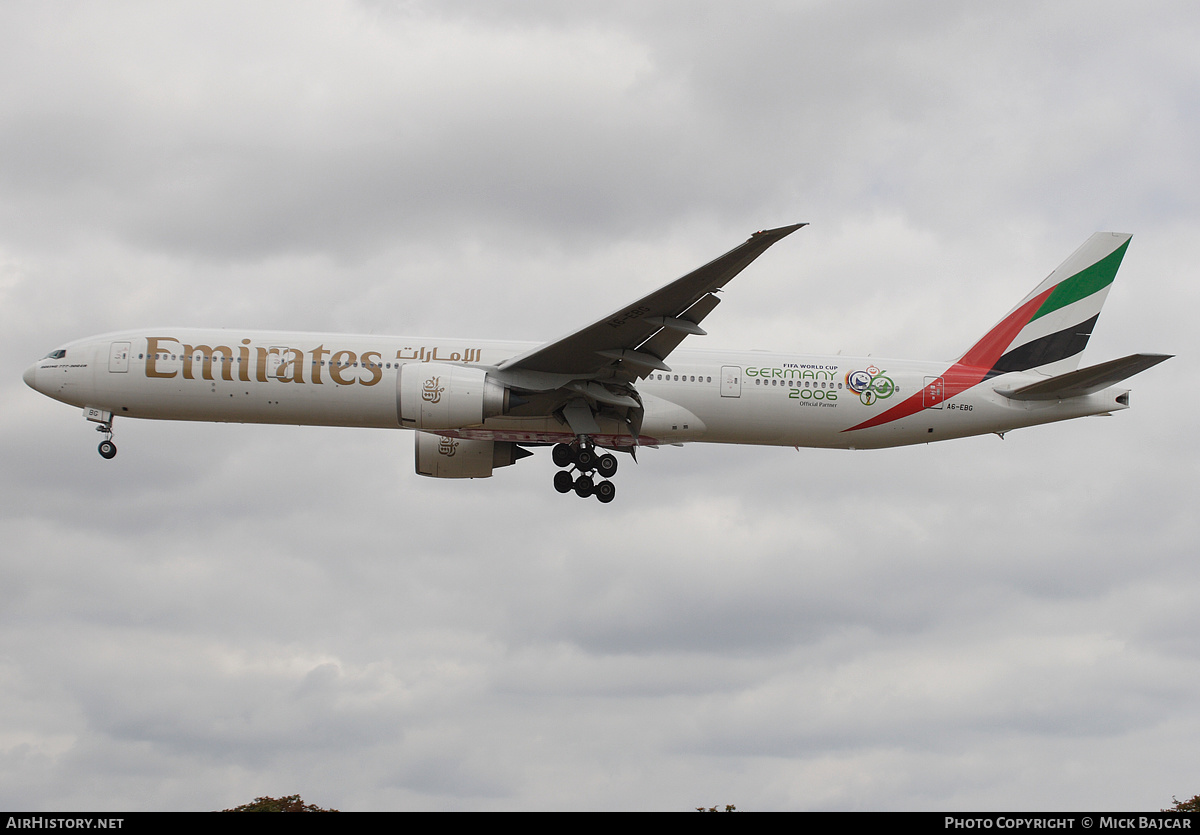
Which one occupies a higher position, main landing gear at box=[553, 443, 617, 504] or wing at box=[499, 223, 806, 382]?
wing at box=[499, 223, 806, 382]

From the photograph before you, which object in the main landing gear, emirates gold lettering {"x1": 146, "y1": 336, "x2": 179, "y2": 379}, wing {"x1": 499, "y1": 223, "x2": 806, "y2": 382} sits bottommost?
the main landing gear

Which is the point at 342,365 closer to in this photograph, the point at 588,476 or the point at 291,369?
the point at 291,369

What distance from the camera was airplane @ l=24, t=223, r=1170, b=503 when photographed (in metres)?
30.3

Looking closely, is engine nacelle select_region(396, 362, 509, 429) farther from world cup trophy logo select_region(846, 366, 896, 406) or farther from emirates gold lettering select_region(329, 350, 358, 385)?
world cup trophy logo select_region(846, 366, 896, 406)

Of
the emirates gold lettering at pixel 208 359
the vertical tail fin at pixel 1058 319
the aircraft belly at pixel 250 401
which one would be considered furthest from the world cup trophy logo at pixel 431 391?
the vertical tail fin at pixel 1058 319

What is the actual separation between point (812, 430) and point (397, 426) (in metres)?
11.7

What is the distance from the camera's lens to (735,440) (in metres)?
33.1

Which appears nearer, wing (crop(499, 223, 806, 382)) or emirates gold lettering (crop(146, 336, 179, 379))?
wing (crop(499, 223, 806, 382))

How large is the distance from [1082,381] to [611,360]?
13.2m

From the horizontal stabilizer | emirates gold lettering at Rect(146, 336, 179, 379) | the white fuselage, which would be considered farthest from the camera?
emirates gold lettering at Rect(146, 336, 179, 379)

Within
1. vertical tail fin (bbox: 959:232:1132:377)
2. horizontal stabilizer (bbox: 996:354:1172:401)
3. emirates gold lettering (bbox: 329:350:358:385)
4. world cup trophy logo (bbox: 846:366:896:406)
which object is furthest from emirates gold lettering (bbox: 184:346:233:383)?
horizontal stabilizer (bbox: 996:354:1172:401)

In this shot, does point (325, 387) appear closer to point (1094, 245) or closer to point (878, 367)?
point (878, 367)

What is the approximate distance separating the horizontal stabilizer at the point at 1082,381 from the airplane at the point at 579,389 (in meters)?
0.06
